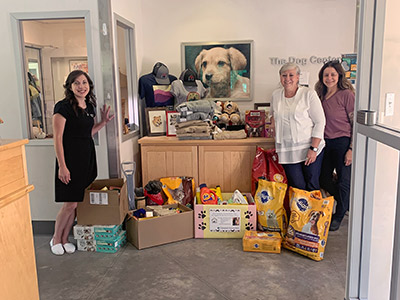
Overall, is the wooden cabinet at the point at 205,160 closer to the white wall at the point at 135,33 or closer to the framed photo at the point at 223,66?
the white wall at the point at 135,33

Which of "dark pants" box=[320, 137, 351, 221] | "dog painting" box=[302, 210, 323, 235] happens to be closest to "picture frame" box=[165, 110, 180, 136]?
"dark pants" box=[320, 137, 351, 221]

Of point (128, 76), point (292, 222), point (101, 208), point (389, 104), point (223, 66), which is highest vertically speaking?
point (223, 66)

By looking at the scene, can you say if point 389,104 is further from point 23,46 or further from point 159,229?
point 23,46

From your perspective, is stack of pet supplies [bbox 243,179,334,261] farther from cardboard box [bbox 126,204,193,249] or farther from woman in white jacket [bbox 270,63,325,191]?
cardboard box [bbox 126,204,193,249]

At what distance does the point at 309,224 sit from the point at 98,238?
5.78ft

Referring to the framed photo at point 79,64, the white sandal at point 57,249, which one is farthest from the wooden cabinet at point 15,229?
the framed photo at point 79,64

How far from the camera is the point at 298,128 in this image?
130 inches

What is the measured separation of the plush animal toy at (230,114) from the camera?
4.24 m

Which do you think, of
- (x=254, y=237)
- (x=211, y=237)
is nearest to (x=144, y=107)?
(x=211, y=237)

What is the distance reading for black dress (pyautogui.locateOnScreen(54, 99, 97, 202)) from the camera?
10.0ft

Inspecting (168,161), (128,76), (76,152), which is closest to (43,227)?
(76,152)

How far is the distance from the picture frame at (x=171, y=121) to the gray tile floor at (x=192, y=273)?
1.28 m

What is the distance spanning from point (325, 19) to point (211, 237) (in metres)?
2.85

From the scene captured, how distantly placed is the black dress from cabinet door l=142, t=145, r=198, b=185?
33.0 inches
